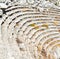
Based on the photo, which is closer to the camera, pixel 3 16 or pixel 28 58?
pixel 28 58

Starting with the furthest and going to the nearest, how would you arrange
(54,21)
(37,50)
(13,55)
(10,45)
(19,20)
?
(54,21) → (19,20) → (37,50) → (10,45) → (13,55)

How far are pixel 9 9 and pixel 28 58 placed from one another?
8.66 metres

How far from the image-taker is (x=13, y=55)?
1692 centimetres

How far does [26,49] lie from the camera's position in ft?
62.1

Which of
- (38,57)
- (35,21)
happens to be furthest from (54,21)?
(38,57)

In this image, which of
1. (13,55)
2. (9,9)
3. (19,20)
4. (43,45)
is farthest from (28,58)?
(9,9)

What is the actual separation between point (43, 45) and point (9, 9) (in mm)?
5508

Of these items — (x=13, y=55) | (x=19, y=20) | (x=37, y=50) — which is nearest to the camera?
(x=13, y=55)

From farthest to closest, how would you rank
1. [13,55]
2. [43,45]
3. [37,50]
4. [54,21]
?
[54,21] → [43,45] → [37,50] → [13,55]

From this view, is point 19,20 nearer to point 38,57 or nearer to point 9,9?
point 9,9

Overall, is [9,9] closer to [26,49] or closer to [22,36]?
[22,36]

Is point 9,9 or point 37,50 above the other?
point 9,9

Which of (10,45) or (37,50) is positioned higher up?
(10,45)

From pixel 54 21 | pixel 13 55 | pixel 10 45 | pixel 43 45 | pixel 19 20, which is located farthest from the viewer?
pixel 54 21
